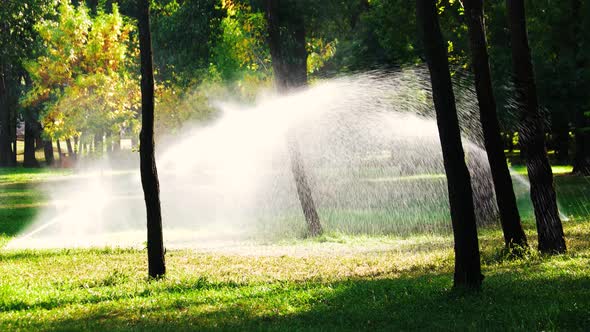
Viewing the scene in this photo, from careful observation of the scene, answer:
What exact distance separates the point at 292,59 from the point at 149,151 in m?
22.9

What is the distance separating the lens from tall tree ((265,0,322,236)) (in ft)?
71.2

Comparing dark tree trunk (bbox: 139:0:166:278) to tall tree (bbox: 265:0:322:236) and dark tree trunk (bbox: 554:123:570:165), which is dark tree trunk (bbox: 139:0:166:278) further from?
dark tree trunk (bbox: 554:123:570:165)

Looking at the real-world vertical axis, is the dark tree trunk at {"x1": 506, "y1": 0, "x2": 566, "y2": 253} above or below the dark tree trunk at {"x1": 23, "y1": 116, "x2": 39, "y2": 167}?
below

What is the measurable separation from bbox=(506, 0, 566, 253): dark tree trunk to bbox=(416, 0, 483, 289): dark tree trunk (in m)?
4.61

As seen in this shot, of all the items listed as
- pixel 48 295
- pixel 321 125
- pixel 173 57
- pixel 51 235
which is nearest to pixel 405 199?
pixel 321 125

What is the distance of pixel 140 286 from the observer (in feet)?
42.0

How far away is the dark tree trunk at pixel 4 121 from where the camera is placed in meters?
57.9

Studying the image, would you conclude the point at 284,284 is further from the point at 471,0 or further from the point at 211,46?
the point at 211,46

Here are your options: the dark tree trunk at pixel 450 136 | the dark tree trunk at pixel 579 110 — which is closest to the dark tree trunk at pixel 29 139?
the dark tree trunk at pixel 579 110

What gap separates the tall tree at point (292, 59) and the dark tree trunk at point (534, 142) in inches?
292

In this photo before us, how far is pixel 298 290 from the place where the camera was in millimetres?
11211

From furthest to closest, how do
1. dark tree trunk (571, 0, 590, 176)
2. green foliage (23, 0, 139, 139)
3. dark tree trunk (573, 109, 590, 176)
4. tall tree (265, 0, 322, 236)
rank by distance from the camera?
1. green foliage (23, 0, 139, 139)
2. dark tree trunk (573, 109, 590, 176)
3. dark tree trunk (571, 0, 590, 176)
4. tall tree (265, 0, 322, 236)

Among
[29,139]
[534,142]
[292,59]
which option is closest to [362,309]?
[534,142]

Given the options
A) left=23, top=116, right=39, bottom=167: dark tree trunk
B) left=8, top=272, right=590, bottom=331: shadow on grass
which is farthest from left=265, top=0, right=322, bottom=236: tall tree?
left=23, top=116, right=39, bottom=167: dark tree trunk
